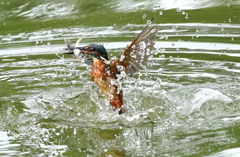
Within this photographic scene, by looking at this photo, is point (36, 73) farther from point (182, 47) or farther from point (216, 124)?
point (216, 124)

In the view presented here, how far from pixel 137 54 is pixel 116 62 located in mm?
215

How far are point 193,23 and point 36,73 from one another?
2.39m

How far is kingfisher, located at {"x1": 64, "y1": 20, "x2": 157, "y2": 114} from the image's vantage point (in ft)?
16.1

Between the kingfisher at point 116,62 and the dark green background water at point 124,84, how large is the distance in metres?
0.18

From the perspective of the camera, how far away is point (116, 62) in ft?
16.7

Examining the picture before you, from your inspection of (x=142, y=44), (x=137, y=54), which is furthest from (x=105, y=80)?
(x=142, y=44)

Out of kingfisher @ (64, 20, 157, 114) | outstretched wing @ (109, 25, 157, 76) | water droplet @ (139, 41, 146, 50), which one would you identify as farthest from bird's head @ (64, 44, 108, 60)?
water droplet @ (139, 41, 146, 50)

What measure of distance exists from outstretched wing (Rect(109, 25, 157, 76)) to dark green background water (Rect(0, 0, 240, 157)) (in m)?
0.41

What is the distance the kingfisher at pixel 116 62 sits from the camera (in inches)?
193

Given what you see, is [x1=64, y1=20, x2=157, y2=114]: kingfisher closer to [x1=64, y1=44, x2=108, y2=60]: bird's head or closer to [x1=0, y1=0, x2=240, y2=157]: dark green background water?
[x1=64, y1=44, x2=108, y2=60]: bird's head

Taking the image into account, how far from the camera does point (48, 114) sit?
17.4 ft

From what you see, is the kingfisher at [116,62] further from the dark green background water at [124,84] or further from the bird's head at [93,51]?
the dark green background water at [124,84]

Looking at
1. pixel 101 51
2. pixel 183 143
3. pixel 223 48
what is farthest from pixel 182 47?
pixel 183 143

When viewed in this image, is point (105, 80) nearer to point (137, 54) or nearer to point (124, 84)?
point (137, 54)
